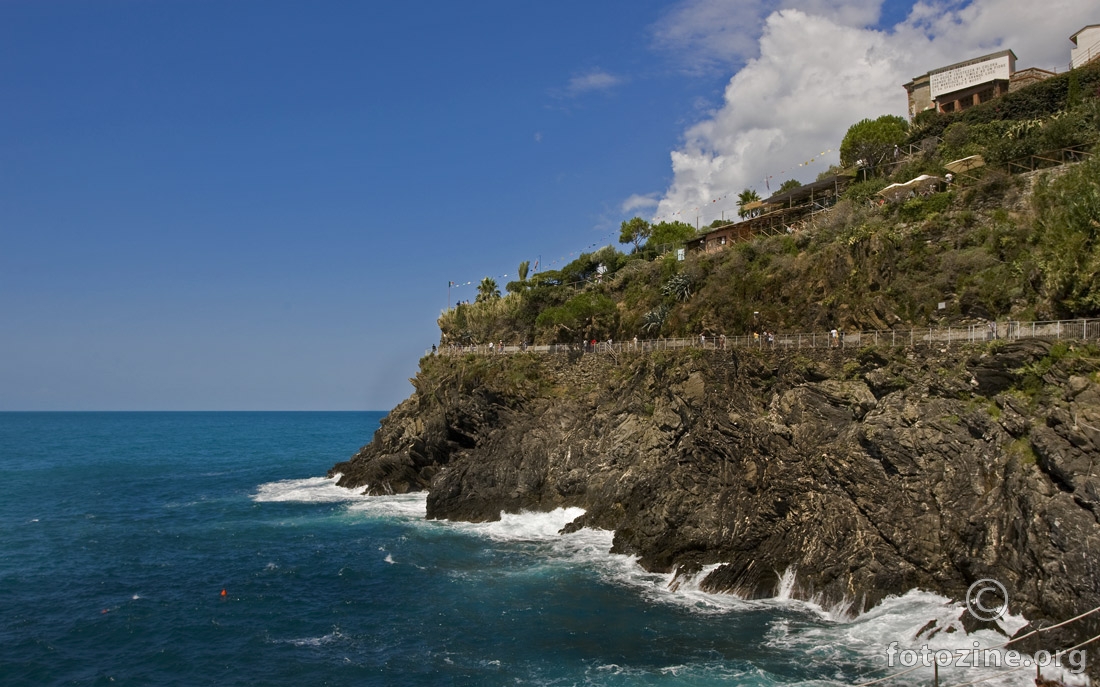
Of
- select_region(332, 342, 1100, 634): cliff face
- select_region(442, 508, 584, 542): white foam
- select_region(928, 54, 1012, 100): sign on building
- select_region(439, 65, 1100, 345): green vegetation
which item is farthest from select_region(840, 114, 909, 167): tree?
select_region(442, 508, 584, 542): white foam

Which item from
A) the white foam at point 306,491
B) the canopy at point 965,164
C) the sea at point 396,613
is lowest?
the sea at point 396,613

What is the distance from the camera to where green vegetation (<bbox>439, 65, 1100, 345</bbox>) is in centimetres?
3372

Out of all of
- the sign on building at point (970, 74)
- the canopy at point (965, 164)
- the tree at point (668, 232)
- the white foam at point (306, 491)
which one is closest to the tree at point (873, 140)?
the sign on building at point (970, 74)

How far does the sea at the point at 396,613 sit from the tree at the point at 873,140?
4297cm

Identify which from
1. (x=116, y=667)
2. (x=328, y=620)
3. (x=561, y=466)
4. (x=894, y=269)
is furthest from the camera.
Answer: (x=561, y=466)

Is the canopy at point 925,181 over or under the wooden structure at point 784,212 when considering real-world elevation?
under

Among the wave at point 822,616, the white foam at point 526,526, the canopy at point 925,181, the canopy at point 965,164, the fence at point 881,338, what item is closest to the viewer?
the wave at point 822,616

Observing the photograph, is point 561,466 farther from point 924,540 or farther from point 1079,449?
point 1079,449

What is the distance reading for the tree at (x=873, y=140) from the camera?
204 ft

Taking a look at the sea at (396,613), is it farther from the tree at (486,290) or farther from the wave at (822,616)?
the tree at (486,290)

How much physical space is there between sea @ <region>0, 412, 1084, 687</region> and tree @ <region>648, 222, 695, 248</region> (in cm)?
4732

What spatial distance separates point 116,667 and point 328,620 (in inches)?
308

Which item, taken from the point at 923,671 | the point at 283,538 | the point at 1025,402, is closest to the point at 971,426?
the point at 1025,402

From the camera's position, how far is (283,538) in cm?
4466
